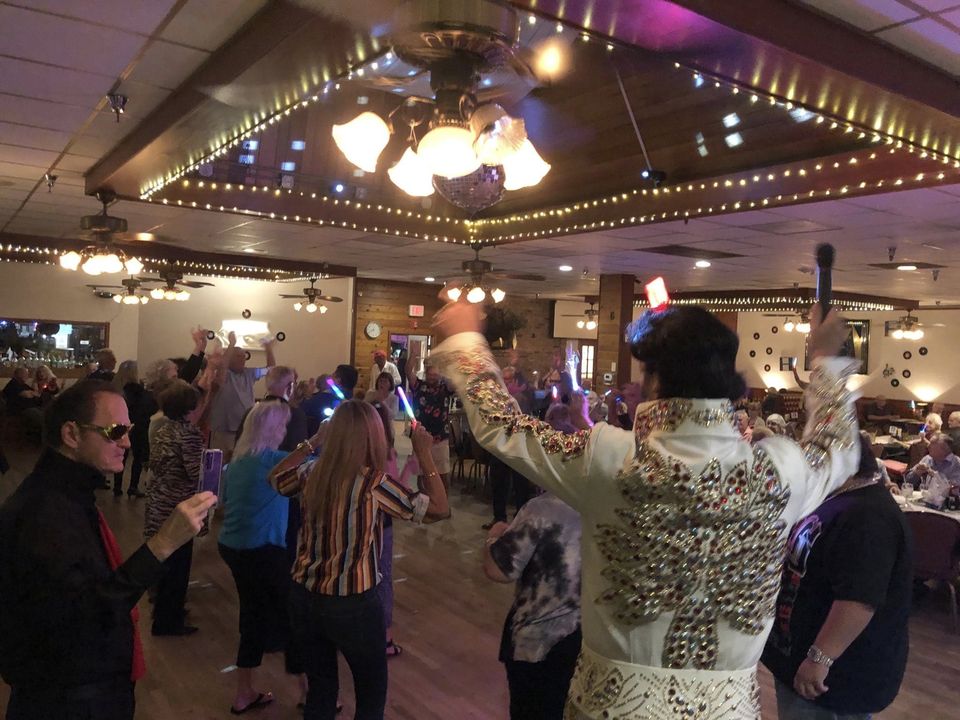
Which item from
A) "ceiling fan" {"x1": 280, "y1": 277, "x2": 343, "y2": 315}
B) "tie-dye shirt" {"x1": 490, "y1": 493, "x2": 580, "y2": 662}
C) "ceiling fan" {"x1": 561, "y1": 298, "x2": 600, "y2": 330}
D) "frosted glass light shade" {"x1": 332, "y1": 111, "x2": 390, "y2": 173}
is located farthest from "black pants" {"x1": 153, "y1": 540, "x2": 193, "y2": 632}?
"ceiling fan" {"x1": 561, "y1": 298, "x2": 600, "y2": 330}

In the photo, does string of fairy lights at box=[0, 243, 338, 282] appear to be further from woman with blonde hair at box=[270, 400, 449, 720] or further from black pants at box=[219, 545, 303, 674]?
woman with blonde hair at box=[270, 400, 449, 720]

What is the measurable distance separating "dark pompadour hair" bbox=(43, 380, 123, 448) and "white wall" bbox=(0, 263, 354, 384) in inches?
478

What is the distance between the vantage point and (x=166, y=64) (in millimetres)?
3244

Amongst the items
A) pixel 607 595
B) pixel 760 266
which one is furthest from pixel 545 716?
pixel 760 266

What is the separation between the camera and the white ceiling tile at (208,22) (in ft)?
8.80

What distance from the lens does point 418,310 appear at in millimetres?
15156

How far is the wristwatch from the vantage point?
6.63 ft

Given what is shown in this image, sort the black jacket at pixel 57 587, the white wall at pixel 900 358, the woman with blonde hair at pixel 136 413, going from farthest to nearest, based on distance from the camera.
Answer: the white wall at pixel 900 358 → the woman with blonde hair at pixel 136 413 → the black jacket at pixel 57 587

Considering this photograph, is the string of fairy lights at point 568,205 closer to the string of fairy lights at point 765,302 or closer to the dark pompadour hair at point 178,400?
the dark pompadour hair at point 178,400

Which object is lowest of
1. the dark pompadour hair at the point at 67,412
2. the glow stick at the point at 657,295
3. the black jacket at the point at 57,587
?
the black jacket at the point at 57,587

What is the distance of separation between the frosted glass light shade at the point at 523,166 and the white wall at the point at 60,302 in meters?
12.2

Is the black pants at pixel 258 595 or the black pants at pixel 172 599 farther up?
the black pants at pixel 258 595

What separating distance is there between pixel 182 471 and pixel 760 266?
7406 millimetres

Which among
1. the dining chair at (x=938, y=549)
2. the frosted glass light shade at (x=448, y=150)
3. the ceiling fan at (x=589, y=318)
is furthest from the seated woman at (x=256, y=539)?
the ceiling fan at (x=589, y=318)
